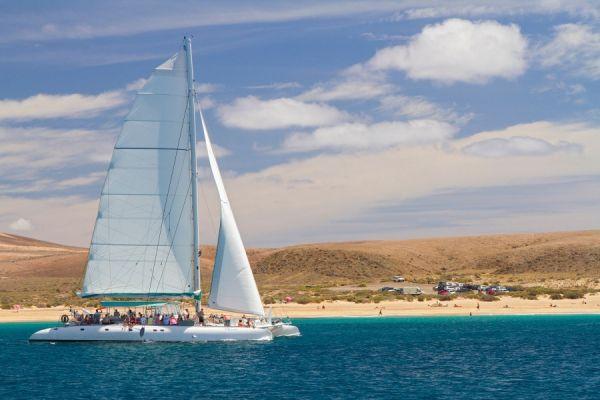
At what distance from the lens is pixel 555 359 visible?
53.0 meters

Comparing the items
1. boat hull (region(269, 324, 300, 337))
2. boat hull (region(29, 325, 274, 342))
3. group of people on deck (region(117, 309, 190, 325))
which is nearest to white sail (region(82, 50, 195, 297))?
group of people on deck (region(117, 309, 190, 325))

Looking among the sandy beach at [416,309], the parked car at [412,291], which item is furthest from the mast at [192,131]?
the parked car at [412,291]

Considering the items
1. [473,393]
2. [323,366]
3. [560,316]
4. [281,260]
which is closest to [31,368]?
[323,366]

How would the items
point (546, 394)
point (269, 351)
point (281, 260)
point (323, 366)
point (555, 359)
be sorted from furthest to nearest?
point (281, 260)
point (269, 351)
point (555, 359)
point (323, 366)
point (546, 394)

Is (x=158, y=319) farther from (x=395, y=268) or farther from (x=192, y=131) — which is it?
(x=395, y=268)

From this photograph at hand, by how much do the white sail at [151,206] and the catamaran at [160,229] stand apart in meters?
0.07

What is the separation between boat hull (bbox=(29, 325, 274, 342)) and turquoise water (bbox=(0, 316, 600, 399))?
2.80 ft

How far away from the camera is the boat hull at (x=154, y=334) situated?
5769 cm

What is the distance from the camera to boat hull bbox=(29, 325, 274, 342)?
57688mm

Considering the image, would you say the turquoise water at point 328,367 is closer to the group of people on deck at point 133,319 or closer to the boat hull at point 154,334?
the boat hull at point 154,334

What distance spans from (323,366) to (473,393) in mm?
12064

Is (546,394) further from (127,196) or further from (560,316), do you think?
(560,316)

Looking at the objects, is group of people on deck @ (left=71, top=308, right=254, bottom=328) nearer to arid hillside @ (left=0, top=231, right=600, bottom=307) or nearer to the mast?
the mast

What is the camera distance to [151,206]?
195 feet
